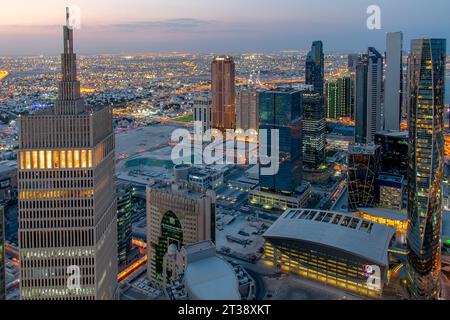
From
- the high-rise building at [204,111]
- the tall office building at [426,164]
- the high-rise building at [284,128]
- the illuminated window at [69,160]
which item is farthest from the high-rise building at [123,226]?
the high-rise building at [204,111]

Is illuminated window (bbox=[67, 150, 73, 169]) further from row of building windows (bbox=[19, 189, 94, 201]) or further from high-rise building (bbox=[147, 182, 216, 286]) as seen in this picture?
high-rise building (bbox=[147, 182, 216, 286])

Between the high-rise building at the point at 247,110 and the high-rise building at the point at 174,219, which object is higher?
the high-rise building at the point at 247,110

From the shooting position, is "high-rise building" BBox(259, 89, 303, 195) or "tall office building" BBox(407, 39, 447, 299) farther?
"high-rise building" BBox(259, 89, 303, 195)

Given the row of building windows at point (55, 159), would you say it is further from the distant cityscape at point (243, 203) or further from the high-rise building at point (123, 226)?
the high-rise building at point (123, 226)

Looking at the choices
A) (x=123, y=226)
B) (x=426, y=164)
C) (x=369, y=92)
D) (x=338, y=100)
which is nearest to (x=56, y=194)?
(x=123, y=226)

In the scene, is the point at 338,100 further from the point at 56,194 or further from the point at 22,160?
the point at 22,160

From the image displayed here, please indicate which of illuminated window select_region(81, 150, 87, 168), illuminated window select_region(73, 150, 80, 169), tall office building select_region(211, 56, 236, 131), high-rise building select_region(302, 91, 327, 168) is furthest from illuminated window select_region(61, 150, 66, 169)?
tall office building select_region(211, 56, 236, 131)
